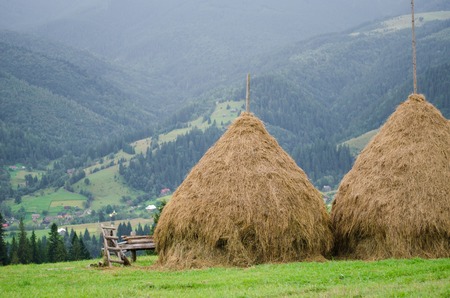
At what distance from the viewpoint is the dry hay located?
21656 mm

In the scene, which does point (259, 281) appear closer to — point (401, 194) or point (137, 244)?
point (401, 194)

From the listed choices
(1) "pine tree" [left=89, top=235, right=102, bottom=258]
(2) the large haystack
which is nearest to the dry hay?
(2) the large haystack

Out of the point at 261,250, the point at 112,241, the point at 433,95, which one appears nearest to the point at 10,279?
the point at 112,241

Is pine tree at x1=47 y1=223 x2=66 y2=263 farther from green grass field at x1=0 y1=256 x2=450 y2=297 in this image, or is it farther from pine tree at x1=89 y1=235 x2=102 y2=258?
pine tree at x1=89 y1=235 x2=102 y2=258

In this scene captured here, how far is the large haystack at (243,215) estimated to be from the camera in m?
22.0

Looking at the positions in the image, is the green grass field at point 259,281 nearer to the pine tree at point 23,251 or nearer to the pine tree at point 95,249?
the pine tree at point 23,251

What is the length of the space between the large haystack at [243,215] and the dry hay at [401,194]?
3.76 ft

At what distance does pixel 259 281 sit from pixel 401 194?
7.25 metres

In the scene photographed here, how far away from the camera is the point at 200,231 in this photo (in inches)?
878

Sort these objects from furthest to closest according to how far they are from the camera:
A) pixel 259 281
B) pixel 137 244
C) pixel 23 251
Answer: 1. pixel 23 251
2. pixel 137 244
3. pixel 259 281

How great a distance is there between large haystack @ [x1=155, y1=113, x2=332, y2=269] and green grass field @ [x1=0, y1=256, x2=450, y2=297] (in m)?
1.21

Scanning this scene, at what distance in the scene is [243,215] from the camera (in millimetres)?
21984

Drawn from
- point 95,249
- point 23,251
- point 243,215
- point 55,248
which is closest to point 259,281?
point 243,215

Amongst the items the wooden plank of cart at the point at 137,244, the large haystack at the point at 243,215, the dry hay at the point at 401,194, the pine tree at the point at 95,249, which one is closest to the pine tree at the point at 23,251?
A: the wooden plank of cart at the point at 137,244
